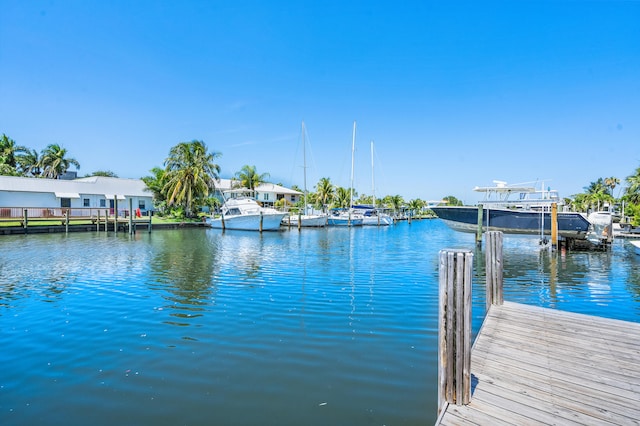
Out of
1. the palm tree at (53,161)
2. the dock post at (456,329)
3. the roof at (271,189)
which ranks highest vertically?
the palm tree at (53,161)

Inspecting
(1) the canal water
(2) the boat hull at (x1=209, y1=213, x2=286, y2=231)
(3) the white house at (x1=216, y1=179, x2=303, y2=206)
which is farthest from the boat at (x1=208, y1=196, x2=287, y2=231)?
(1) the canal water

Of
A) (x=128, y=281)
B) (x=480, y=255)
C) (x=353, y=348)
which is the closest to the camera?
(x=353, y=348)

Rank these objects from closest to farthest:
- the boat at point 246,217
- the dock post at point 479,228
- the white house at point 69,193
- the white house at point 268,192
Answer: the dock post at point 479,228 < the white house at point 69,193 < the boat at point 246,217 < the white house at point 268,192

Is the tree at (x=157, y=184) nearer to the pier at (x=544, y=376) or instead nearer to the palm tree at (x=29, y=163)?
the palm tree at (x=29, y=163)

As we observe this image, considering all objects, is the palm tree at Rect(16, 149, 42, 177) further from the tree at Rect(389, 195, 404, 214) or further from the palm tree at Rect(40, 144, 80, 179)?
the tree at Rect(389, 195, 404, 214)

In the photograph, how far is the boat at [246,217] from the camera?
38.1 metres

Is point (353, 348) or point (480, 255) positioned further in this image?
point (480, 255)

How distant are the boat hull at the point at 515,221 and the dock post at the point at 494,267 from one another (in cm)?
2005

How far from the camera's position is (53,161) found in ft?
183

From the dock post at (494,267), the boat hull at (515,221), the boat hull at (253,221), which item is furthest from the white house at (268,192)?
the dock post at (494,267)

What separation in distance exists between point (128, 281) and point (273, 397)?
976cm

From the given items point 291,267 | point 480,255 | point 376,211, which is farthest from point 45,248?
point 376,211

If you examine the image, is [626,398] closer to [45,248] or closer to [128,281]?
[128,281]

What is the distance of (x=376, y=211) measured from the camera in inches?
2464
